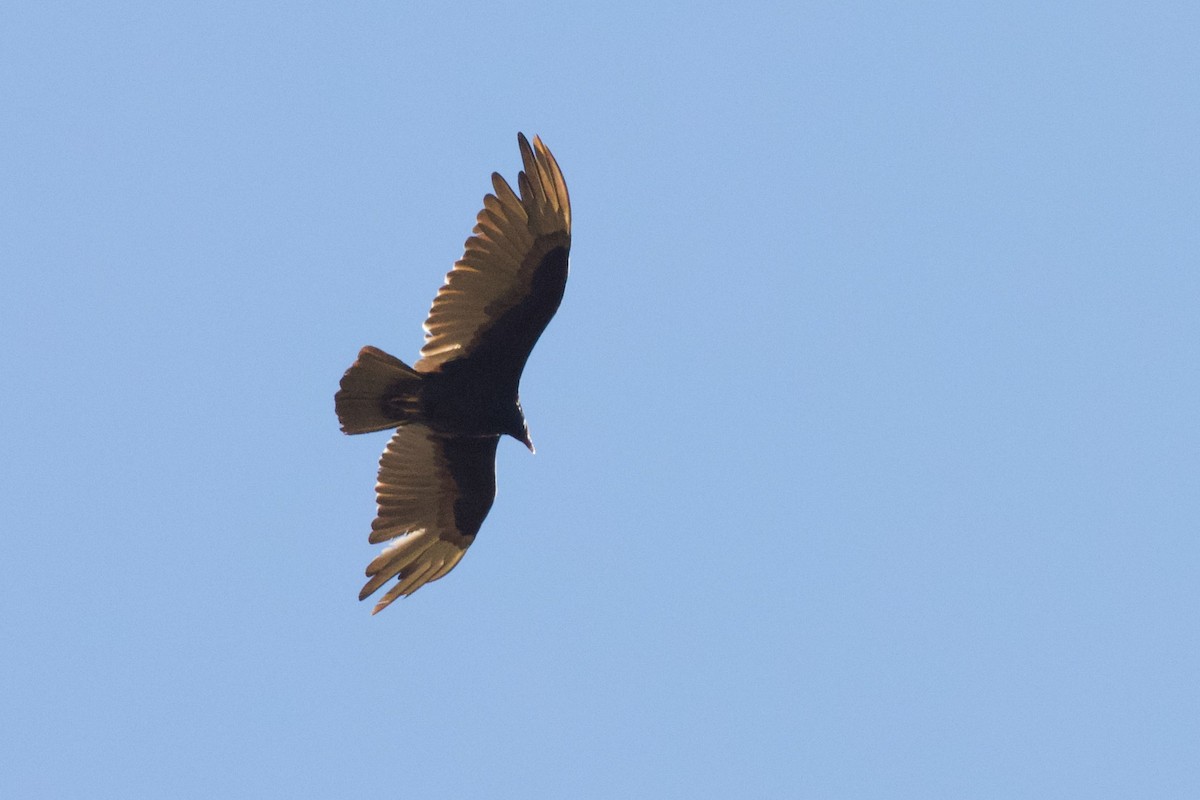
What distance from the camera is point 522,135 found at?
1110cm

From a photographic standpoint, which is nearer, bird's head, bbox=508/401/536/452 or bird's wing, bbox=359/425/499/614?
bird's head, bbox=508/401/536/452

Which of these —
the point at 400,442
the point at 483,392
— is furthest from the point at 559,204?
the point at 400,442

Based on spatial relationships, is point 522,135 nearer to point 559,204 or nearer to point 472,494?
point 559,204

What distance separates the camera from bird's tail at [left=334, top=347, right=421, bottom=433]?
11430 millimetres

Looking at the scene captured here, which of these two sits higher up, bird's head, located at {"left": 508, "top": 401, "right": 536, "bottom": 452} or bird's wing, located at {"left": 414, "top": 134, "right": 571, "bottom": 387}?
bird's wing, located at {"left": 414, "top": 134, "right": 571, "bottom": 387}

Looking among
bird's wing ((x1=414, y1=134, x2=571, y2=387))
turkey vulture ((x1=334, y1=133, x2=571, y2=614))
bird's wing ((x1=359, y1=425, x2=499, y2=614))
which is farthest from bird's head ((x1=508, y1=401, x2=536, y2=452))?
bird's wing ((x1=359, y1=425, x2=499, y2=614))

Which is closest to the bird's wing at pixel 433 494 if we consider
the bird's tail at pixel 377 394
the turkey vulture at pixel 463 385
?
the turkey vulture at pixel 463 385

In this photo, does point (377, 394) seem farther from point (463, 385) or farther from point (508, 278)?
point (508, 278)

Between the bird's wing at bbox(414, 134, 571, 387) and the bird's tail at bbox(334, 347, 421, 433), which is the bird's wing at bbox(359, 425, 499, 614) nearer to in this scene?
the bird's tail at bbox(334, 347, 421, 433)

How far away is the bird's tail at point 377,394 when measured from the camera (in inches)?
450

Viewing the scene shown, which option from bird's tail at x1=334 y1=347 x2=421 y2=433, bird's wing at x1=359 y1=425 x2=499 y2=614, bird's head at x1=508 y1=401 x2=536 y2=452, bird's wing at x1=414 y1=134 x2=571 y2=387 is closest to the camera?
bird's wing at x1=414 y1=134 x2=571 y2=387

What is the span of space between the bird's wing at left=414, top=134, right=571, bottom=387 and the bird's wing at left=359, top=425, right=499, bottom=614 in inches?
37.1

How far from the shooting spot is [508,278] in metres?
11.5

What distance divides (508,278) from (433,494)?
6.27ft
